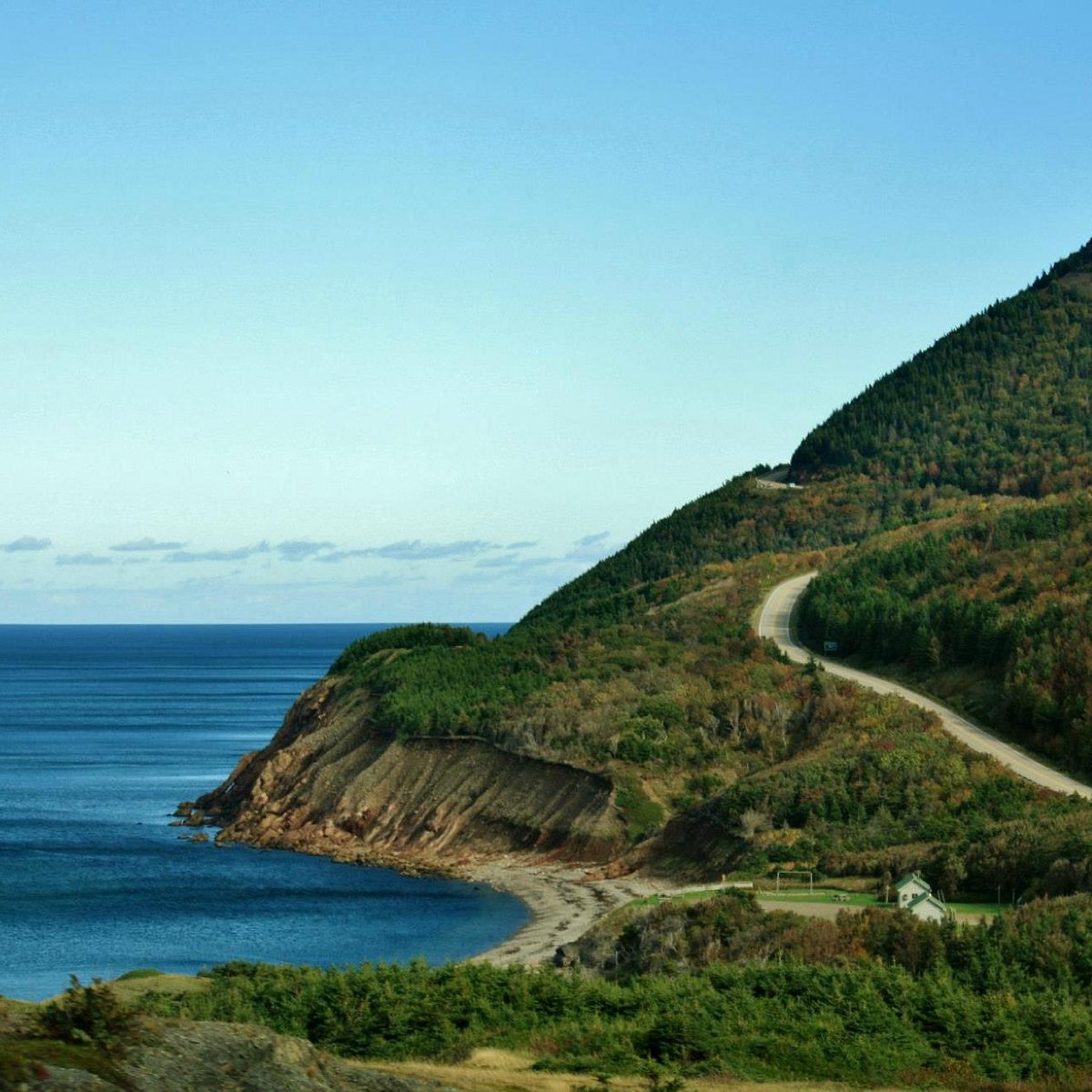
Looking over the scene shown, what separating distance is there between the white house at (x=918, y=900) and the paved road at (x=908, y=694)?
17.3 meters

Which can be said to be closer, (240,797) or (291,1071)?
(291,1071)

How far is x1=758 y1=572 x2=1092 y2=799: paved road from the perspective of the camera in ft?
232

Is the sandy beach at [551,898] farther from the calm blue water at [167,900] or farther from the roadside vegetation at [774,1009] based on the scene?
the roadside vegetation at [774,1009]

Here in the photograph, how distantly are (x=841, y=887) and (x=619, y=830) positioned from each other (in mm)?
23848

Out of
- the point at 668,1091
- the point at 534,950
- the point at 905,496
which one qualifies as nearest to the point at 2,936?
the point at 534,950

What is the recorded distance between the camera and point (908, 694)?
8650cm

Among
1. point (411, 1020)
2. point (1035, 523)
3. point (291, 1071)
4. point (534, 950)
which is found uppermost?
point (1035, 523)

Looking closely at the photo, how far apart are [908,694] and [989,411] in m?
72.2

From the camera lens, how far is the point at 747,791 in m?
75.3

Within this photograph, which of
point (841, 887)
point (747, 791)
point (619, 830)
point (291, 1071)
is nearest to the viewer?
point (291, 1071)

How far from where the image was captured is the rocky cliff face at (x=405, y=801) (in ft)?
282

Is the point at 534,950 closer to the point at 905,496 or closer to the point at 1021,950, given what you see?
the point at 1021,950

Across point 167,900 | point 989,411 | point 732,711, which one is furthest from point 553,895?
point 989,411

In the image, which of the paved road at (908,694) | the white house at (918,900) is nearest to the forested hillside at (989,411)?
the paved road at (908,694)
